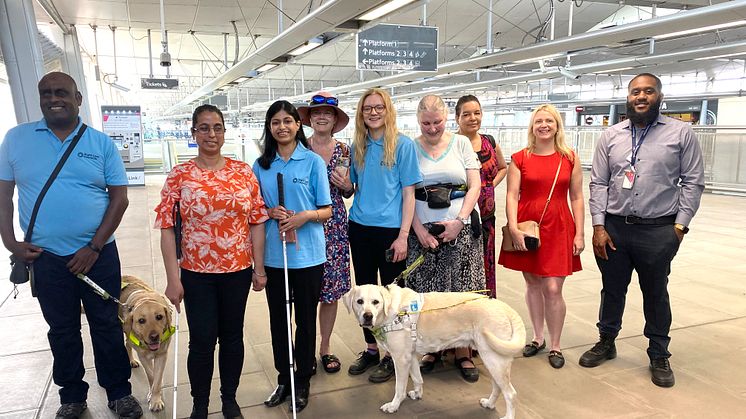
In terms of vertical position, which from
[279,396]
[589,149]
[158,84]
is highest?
[158,84]

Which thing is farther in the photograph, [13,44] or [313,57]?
[313,57]

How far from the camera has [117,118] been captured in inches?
516

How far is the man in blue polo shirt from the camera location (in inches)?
101

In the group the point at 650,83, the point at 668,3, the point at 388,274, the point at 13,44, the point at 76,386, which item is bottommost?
the point at 76,386

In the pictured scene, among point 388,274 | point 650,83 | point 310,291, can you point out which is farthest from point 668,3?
point 310,291

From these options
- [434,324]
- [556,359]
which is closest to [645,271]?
[556,359]

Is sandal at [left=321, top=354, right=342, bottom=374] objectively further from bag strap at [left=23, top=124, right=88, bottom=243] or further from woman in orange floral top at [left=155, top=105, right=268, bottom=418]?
bag strap at [left=23, top=124, right=88, bottom=243]

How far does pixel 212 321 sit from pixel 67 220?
933 mm

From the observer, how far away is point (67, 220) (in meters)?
2.60

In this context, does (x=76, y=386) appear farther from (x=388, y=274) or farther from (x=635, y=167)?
(x=635, y=167)

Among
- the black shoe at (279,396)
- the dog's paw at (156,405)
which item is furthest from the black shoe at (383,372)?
the dog's paw at (156,405)

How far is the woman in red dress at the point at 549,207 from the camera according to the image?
3367mm

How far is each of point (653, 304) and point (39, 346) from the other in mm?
4562

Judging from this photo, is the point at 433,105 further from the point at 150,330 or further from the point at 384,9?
the point at 384,9
